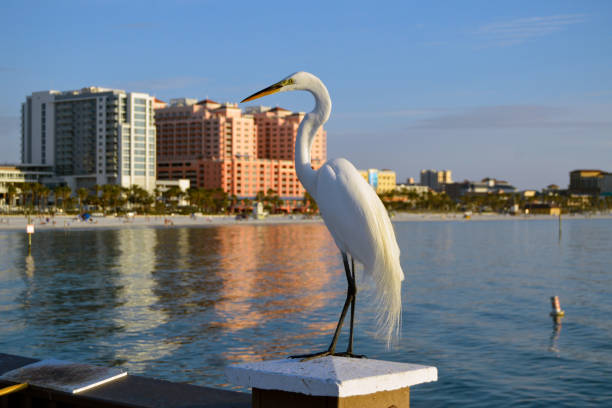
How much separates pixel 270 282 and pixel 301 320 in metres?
14.1

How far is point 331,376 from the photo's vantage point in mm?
4754

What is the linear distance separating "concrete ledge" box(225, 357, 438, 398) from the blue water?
12246 millimetres

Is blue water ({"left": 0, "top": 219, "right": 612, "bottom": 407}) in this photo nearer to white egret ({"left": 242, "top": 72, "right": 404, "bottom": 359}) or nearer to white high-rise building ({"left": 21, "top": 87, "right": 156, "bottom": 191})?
white egret ({"left": 242, "top": 72, "right": 404, "bottom": 359})

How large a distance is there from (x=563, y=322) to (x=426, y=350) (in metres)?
9.91

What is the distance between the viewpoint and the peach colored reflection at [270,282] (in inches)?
1151

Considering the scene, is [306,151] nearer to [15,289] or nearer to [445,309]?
[445,309]

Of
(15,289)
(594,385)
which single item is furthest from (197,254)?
(594,385)

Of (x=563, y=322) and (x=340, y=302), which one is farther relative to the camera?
(x=340, y=302)

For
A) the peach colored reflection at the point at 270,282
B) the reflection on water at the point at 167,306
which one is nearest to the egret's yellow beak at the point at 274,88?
the reflection on water at the point at 167,306

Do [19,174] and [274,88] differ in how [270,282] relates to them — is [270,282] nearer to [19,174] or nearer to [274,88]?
[274,88]

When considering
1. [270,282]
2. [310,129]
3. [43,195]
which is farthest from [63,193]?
[310,129]

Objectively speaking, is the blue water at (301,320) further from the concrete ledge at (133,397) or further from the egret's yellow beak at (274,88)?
the egret's yellow beak at (274,88)

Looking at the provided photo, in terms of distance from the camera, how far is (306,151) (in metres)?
6.94

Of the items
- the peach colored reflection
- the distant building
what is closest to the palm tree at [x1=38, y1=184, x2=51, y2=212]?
the distant building
